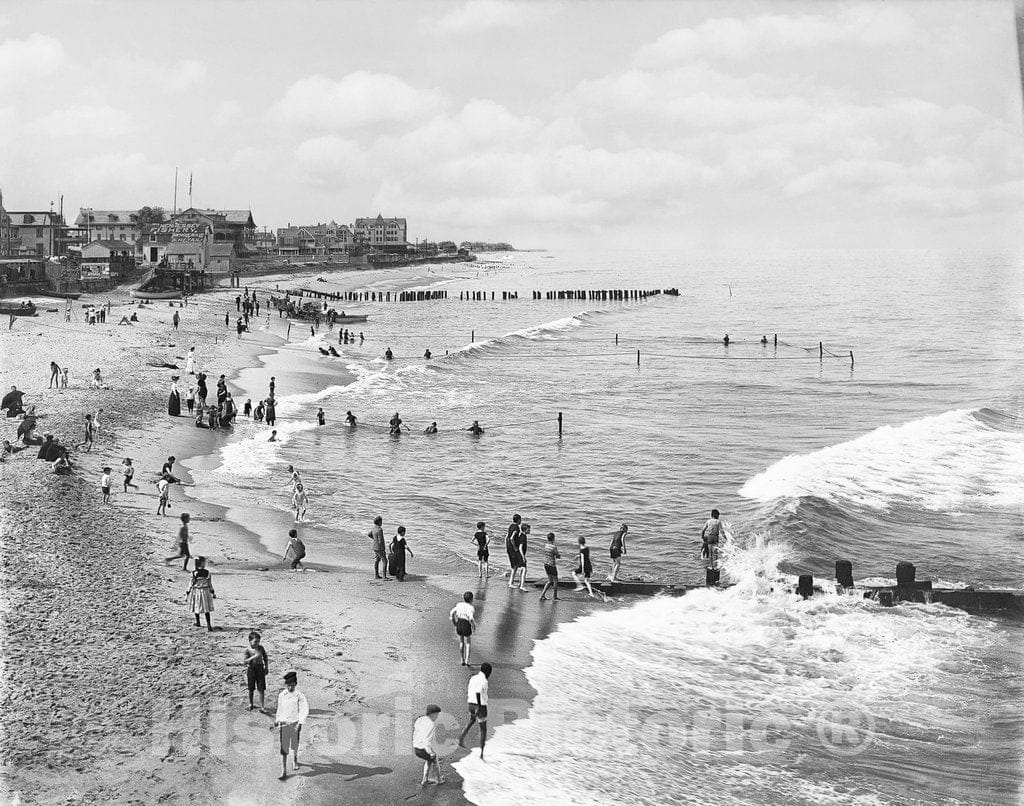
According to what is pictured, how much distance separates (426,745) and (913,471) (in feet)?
77.3

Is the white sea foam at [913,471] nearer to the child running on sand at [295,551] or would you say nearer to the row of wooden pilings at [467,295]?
the child running on sand at [295,551]

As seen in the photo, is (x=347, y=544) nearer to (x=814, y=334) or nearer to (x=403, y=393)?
(x=403, y=393)

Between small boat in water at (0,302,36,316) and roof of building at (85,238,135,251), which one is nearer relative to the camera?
small boat in water at (0,302,36,316)

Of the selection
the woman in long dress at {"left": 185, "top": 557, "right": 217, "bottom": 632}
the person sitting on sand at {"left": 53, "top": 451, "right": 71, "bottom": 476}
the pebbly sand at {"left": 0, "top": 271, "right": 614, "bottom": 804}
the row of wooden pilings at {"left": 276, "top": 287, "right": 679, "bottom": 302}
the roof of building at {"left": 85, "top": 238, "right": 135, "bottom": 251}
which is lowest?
the pebbly sand at {"left": 0, "top": 271, "right": 614, "bottom": 804}

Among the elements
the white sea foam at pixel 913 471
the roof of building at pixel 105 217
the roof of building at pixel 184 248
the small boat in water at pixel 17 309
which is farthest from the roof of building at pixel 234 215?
the white sea foam at pixel 913 471

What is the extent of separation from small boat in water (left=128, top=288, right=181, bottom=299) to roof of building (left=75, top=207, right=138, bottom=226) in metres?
62.3

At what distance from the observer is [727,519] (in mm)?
24891

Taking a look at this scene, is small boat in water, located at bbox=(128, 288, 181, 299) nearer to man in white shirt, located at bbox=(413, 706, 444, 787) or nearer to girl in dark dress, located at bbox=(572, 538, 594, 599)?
girl in dark dress, located at bbox=(572, 538, 594, 599)

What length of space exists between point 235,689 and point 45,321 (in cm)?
5007

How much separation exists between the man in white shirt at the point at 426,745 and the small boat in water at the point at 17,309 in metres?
52.8

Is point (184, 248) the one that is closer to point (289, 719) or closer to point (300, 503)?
point (300, 503)

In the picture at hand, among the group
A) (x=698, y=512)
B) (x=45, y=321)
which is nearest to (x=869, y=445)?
(x=698, y=512)

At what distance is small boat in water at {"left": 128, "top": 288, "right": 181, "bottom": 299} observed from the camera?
87844mm

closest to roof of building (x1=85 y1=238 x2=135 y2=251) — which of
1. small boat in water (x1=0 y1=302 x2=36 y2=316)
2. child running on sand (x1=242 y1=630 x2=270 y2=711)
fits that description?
small boat in water (x1=0 y1=302 x2=36 y2=316)
